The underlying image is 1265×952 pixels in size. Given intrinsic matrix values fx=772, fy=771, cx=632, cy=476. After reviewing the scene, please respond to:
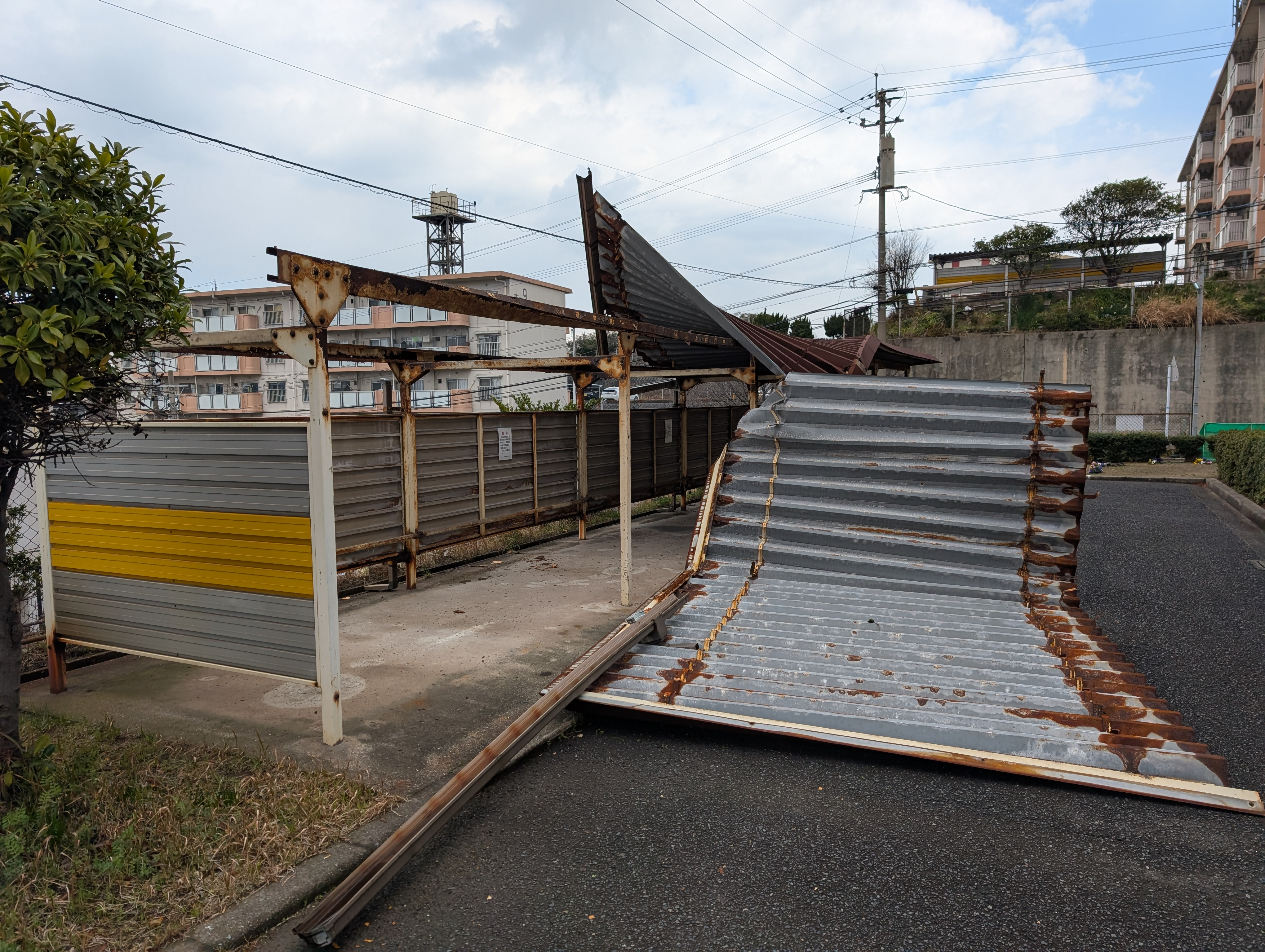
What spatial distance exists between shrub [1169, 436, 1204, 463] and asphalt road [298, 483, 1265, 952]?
19452 mm

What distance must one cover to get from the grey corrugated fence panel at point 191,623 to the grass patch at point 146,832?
1.54 feet

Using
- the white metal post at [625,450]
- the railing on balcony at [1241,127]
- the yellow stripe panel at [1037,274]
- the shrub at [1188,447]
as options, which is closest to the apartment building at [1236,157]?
the railing on balcony at [1241,127]

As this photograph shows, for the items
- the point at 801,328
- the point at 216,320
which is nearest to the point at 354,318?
the point at 216,320

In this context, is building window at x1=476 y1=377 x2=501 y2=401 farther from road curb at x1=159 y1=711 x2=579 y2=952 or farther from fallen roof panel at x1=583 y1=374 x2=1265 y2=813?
road curb at x1=159 y1=711 x2=579 y2=952

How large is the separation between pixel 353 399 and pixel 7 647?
37.1m

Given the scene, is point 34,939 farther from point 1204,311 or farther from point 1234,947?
point 1204,311

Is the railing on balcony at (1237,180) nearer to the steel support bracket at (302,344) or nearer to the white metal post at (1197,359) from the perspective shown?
the white metal post at (1197,359)

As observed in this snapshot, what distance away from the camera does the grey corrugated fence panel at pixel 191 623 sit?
3.76 metres

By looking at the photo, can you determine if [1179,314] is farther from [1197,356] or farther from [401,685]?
[401,685]

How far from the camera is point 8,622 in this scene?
335cm

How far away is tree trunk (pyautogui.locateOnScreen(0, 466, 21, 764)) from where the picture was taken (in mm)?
3215

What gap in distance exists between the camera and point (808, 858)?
3053 millimetres

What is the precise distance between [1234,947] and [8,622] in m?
4.81

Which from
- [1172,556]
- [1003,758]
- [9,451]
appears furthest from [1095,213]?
[9,451]
